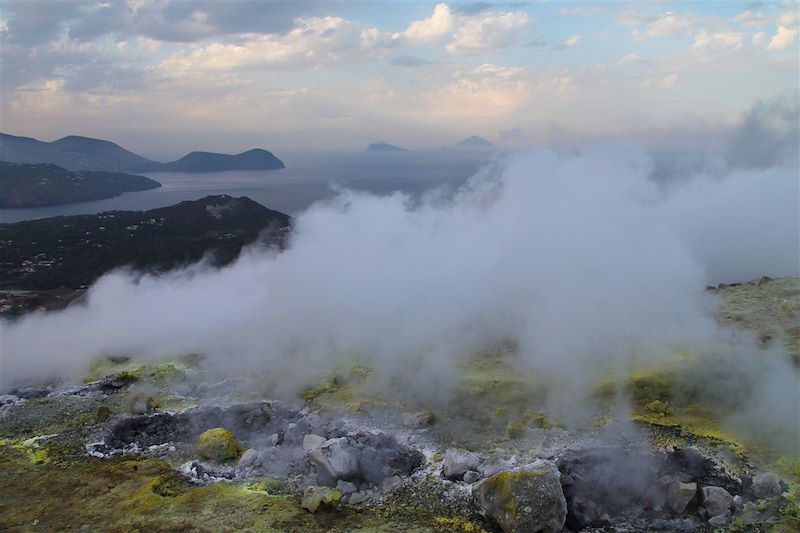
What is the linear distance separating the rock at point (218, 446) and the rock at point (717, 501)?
13375 mm

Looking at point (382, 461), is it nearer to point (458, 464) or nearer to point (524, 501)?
point (458, 464)

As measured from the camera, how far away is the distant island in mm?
121750

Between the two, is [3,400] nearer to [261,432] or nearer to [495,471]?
[261,432]

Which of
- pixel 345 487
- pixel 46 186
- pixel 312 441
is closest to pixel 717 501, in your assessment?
pixel 345 487

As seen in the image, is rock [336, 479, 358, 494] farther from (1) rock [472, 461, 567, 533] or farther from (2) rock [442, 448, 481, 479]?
(1) rock [472, 461, 567, 533]

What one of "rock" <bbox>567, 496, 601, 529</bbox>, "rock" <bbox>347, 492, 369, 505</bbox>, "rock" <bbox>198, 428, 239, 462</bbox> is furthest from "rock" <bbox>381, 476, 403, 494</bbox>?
"rock" <bbox>198, 428, 239, 462</bbox>

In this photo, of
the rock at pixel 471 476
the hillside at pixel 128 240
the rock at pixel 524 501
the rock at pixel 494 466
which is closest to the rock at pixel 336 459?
the rock at pixel 471 476

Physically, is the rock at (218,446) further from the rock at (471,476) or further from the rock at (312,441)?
the rock at (471,476)

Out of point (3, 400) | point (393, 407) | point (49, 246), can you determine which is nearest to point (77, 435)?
point (3, 400)

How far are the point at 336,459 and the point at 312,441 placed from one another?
1.53 m

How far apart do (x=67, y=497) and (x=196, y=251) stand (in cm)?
4801

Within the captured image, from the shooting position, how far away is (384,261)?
29.2m

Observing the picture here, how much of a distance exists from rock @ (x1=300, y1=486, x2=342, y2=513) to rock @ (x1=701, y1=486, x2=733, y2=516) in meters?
9.46

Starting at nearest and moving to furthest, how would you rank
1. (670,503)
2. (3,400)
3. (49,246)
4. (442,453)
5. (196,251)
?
(670,503)
(442,453)
(3,400)
(196,251)
(49,246)
